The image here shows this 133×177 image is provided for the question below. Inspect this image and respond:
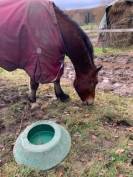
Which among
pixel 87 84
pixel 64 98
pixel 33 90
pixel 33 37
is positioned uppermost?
pixel 33 37

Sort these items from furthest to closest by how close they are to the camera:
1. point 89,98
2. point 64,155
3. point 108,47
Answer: point 108,47, point 89,98, point 64,155

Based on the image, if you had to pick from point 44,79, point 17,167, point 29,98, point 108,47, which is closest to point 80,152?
point 17,167

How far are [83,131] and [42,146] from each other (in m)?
0.71

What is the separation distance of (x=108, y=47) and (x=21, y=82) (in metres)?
5.26

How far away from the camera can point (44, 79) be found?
187 inches

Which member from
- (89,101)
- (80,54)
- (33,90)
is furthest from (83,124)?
(33,90)

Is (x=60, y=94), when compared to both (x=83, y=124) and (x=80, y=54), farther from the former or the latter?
(x=83, y=124)

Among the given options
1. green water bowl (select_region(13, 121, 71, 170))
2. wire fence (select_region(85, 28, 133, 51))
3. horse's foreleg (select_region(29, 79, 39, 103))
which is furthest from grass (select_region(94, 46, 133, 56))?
green water bowl (select_region(13, 121, 71, 170))

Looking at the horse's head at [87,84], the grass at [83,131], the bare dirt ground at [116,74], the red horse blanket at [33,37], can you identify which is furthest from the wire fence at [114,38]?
the red horse blanket at [33,37]

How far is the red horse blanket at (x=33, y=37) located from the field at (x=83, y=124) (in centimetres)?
58

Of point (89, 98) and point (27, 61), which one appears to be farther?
point (89, 98)

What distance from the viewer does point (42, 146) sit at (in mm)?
3879

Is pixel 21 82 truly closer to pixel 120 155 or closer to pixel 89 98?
pixel 89 98

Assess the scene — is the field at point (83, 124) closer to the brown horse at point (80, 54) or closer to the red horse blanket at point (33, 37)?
the brown horse at point (80, 54)
